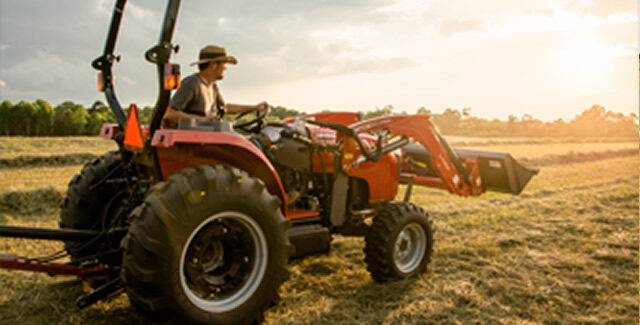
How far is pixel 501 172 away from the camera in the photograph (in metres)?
5.23

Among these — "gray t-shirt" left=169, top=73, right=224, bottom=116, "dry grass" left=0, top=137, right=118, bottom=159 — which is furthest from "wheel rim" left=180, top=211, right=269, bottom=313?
"dry grass" left=0, top=137, right=118, bottom=159

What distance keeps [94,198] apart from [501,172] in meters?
4.30

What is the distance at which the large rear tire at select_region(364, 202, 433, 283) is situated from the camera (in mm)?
4109

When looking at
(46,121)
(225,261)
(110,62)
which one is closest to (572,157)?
(225,261)

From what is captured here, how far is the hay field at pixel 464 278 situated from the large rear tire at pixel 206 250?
483mm

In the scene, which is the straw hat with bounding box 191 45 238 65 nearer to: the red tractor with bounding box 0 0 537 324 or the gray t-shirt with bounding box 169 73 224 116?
the gray t-shirt with bounding box 169 73 224 116

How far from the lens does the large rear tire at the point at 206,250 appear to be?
2.56 meters

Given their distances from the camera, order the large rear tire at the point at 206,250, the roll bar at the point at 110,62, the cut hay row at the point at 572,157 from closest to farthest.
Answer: the large rear tire at the point at 206,250 < the roll bar at the point at 110,62 < the cut hay row at the point at 572,157

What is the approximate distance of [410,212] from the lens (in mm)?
4301

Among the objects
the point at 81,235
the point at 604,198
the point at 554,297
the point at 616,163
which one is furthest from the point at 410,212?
the point at 616,163

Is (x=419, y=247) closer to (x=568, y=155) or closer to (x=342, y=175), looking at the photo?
(x=342, y=175)

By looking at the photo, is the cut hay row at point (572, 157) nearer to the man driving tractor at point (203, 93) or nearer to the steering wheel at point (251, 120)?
the steering wheel at point (251, 120)

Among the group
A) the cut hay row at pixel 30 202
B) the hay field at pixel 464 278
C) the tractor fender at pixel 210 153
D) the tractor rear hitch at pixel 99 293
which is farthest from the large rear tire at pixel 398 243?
the cut hay row at pixel 30 202

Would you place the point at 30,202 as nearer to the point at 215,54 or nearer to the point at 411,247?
the point at 215,54
